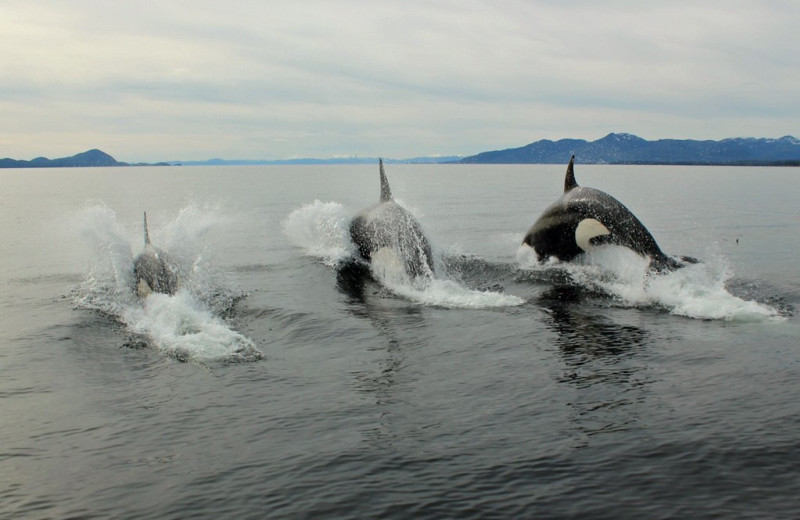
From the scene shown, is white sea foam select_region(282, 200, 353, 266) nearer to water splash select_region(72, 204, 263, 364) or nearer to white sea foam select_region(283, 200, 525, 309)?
white sea foam select_region(283, 200, 525, 309)

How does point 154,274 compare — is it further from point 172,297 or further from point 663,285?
point 663,285

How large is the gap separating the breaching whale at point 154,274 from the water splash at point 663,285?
12.6 meters

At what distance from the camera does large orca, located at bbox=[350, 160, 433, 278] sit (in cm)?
2130

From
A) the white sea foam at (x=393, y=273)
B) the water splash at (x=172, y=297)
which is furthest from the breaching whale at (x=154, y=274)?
the white sea foam at (x=393, y=273)

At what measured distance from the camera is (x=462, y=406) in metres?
10.9

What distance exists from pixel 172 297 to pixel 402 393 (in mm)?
8537

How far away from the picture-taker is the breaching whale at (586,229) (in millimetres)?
20219

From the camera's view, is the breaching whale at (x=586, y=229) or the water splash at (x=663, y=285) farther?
the breaching whale at (x=586, y=229)

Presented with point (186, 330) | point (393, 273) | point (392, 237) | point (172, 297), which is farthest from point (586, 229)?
point (186, 330)

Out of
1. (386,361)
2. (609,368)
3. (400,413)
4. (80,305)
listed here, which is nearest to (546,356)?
(609,368)

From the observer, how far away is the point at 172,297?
1736cm

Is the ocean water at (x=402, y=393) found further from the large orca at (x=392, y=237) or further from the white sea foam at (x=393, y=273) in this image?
the large orca at (x=392, y=237)

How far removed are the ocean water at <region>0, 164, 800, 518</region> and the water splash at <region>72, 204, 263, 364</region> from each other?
0.09 m

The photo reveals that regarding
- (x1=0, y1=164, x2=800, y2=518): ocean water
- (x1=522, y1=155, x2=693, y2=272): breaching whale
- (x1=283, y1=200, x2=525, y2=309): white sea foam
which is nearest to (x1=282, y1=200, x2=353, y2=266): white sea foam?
(x1=283, y1=200, x2=525, y2=309): white sea foam
